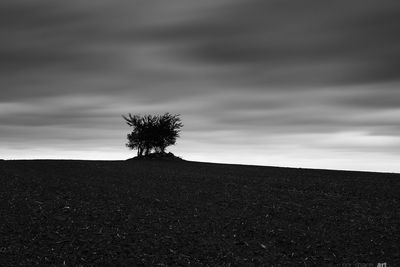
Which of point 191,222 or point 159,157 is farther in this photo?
point 159,157

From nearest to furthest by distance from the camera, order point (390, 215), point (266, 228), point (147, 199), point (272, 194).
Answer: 1. point (266, 228)
2. point (390, 215)
3. point (147, 199)
4. point (272, 194)

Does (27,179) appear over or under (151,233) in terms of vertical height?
over

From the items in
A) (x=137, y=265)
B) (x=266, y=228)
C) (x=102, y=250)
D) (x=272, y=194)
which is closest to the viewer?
(x=137, y=265)

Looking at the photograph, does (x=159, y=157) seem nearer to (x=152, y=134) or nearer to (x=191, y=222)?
(x=152, y=134)

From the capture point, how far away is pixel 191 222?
22.6m

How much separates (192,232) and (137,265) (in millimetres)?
4596

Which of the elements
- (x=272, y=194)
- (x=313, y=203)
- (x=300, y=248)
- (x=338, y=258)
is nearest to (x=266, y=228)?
(x=300, y=248)

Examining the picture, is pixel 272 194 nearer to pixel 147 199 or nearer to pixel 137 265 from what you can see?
pixel 147 199

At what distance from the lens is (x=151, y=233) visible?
20.4m

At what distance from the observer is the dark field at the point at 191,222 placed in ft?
58.9

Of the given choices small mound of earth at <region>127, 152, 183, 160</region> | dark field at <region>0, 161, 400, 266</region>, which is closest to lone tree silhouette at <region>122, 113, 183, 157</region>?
small mound of earth at <region>127, 152, 183, 160</region>

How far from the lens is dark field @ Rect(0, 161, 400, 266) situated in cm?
1794

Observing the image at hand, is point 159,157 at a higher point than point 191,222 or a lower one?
higher

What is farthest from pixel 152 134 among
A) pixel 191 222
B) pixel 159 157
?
pixel 191 222
